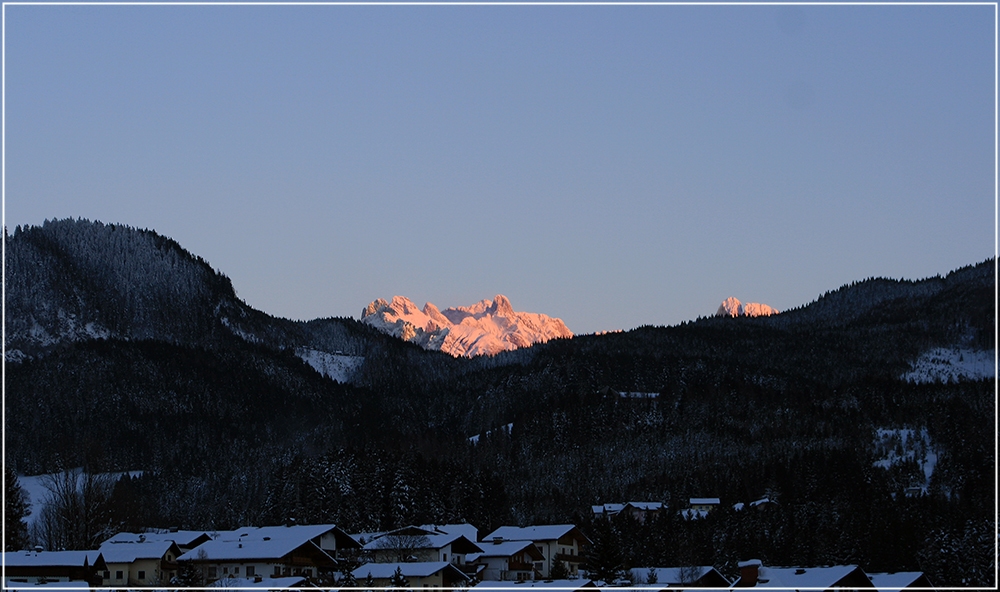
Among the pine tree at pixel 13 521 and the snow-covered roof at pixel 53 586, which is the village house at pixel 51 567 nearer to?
the snow-covered roof at pixel 53 586

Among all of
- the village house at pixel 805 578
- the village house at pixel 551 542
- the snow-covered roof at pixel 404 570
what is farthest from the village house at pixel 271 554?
the village house at pixel 805 578

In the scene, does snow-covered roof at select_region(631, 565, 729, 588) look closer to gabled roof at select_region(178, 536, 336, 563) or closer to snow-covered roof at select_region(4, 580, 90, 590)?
gabled roof at select_region(178, 536, 336, 563)

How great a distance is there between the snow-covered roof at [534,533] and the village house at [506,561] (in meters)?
2.63

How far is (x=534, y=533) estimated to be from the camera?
123 metres

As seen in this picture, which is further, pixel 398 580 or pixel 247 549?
pixel 247 549

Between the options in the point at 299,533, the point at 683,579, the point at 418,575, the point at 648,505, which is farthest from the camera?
the point at 648,505

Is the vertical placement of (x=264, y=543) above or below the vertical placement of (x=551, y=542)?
above

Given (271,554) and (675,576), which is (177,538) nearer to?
(271,554)

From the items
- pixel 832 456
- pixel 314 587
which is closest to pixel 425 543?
pixel 314 587

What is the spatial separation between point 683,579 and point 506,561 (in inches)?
705

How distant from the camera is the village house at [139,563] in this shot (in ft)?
350

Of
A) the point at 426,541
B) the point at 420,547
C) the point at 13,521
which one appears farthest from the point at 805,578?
the point at 13,521

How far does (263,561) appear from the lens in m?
Answer: 104

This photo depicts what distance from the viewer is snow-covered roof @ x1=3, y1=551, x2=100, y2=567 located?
94.1m
